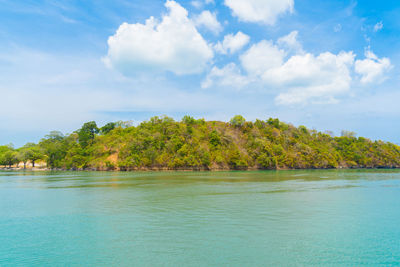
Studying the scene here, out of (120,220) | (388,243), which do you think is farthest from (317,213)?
(120,220)

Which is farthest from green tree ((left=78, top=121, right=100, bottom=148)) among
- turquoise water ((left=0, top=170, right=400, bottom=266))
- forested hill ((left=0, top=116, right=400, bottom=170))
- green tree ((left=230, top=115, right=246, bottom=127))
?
turquoise water ((left=0, top=170, right=400, bottom=266))

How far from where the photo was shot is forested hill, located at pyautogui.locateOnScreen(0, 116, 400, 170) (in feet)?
315

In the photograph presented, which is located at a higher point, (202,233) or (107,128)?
(107,128)

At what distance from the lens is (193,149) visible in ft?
317

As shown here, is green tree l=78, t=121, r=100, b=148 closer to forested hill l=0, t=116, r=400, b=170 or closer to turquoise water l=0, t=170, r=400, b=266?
forested hill l=0, t=116, r=400, b=170

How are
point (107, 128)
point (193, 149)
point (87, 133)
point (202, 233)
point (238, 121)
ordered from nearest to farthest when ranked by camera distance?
point (202, 233)
point (193, 149)
point (87, 133)
point (238, 121)
point (107, 128)

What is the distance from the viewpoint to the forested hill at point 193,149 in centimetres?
9594

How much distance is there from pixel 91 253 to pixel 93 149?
320 feet

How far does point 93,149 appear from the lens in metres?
103

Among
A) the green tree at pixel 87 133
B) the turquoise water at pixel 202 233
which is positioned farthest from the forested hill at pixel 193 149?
the turquoise water at pixel 202 233

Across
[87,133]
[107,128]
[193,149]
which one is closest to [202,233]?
[193,149]

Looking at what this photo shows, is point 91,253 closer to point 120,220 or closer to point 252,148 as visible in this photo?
point 120,220

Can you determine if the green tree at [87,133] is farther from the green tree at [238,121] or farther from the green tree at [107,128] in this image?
the green tree at [238,121]

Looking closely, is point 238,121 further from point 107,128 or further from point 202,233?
point 202,233
